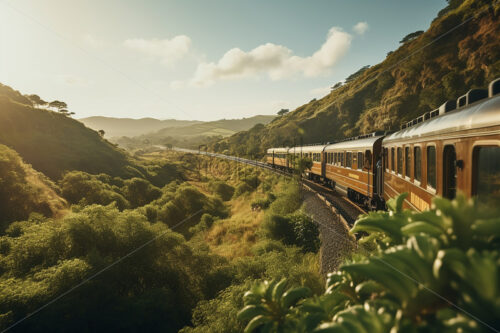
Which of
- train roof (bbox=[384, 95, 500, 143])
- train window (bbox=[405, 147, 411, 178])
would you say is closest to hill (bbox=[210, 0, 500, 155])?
train window (bbox=[405, 147, 411, 178])

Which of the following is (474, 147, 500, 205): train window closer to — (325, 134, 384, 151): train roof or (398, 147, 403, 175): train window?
(398, 147, 403, 175): train window

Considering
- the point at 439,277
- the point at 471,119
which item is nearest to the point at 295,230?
the point at 471,119

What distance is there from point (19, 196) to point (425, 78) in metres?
74.3

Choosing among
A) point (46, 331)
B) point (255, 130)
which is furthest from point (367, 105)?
point (46, 331)

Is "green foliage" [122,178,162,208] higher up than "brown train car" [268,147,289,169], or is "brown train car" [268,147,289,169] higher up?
"brown train car" [268,147,289,169]

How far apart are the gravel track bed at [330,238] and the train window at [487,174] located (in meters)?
5.39

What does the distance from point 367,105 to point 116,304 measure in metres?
81.3

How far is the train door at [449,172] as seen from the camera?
5.60 meters

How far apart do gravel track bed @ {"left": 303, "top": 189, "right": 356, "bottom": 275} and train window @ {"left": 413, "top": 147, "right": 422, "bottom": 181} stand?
3.32 metres

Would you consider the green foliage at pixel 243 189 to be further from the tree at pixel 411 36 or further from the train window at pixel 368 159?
the tree at pixel 411 36

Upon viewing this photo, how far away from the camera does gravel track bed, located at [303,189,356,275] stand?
33.4ft

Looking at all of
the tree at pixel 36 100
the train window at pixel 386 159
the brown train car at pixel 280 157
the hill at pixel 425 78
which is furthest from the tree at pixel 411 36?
the tree at pixel 36 100

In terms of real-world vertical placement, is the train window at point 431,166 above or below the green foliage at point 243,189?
above

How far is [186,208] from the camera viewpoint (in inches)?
1212
